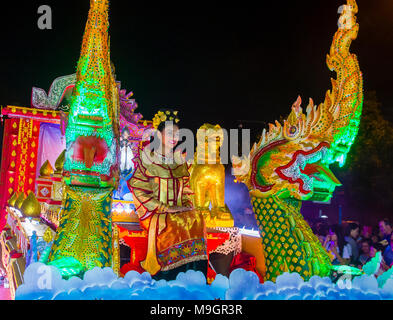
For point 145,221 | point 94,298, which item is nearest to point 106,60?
point 145,221

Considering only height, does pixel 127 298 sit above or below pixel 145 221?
below

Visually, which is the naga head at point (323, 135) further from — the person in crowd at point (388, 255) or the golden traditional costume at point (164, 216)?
the person in crowd at point (388, 255)

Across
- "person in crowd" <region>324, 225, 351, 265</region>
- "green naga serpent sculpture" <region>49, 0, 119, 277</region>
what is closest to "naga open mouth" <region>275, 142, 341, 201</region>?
"green naga serpent sculpture" <region>49, 0, 119, 277</region>

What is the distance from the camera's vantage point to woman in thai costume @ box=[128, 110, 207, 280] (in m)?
3.42

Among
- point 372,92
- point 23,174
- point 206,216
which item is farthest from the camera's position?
point 372,92

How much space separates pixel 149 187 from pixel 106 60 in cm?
115

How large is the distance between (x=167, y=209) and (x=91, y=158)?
2.66 ft

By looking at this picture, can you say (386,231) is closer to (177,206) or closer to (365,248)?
(365,248)

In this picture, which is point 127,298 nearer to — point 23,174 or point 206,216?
point 206,216

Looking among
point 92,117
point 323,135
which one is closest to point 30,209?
point 92,117

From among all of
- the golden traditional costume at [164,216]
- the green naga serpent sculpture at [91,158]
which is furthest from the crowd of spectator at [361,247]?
the green naga serpent sculpture at [91,158]

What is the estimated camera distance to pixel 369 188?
11.2 meters

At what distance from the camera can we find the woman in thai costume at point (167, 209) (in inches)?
135

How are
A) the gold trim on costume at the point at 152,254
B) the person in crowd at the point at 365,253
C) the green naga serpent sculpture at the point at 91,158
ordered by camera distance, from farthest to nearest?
the person in crowd at the point at 365,253, the gold trim on costume at the point at 152,254, the green naga serpent sculpture at the point at 91,158
